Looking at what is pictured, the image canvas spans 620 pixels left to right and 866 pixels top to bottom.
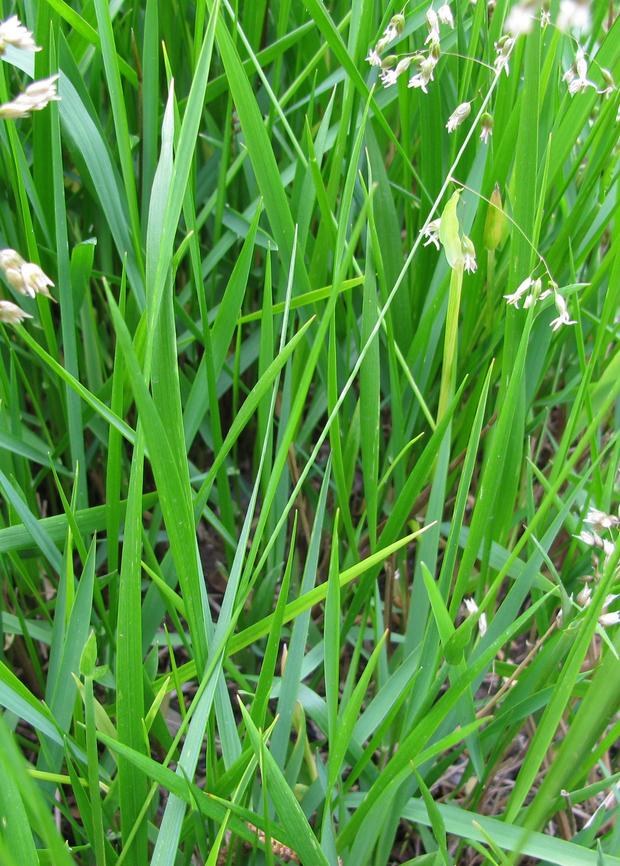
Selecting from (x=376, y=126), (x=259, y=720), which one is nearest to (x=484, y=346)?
(x=376, y=126)

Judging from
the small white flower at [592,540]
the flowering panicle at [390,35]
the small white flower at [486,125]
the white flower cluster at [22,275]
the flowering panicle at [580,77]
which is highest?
the flowering panicle at [390,35]

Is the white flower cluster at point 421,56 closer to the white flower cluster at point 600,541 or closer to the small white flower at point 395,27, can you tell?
the small white flower at point 395,27

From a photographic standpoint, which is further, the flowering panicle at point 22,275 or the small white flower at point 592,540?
the small white flower at point 592,540

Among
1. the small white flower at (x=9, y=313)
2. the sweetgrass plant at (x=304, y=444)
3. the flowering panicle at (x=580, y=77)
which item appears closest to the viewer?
the small white flower at (x=9, y=313)

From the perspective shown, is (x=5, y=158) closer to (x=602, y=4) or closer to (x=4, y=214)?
(x=4, y=214)

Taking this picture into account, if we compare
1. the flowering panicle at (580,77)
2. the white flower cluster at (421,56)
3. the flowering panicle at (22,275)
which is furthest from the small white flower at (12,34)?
the flowering panicle at (580,77)

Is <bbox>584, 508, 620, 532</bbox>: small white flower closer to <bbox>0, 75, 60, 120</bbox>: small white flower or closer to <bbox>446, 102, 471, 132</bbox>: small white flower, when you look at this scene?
<bbox>446, 102, 471, 132</bbox>: small white flower

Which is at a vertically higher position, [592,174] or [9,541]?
[592,174]

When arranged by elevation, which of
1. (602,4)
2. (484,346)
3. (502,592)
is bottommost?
(502,592)

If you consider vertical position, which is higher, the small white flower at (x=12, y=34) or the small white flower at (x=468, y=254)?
the small white flower at (x=12, y=34)
